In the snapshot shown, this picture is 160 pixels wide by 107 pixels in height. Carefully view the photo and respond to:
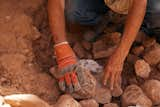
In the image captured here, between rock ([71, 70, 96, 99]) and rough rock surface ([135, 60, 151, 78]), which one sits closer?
rock ([71, 70, 96, 99])

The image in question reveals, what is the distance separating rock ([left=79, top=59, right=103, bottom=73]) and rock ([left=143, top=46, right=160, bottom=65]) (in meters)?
0.24

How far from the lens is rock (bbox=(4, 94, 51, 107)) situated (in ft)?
4.55

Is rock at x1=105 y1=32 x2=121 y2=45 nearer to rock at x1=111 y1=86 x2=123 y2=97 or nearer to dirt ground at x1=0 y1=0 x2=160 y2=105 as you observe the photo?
dirt ground at x1=0 y1=0 x2=160 y2=105

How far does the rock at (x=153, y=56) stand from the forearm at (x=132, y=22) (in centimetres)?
25

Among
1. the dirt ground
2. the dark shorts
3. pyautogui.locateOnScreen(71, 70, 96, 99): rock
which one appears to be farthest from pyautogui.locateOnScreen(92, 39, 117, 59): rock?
pyautogui.locateOnScreen(71, 70, 96, 99): rock

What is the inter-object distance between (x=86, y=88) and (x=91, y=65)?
0.16 meters

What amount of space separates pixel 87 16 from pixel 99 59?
214 millimetres

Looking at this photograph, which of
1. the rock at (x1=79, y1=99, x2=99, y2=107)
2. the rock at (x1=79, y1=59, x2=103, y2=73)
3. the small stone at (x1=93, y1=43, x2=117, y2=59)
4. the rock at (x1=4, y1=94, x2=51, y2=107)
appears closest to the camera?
the rock at (x1=4, y1=94, x2=51, y2=107)

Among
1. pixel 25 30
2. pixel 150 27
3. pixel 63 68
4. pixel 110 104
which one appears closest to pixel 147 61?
pixel 150 27

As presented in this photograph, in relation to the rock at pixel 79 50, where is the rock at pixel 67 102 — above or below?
below

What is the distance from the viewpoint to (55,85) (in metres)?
1.62

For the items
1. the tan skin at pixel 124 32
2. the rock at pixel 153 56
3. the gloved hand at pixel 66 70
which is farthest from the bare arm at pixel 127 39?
the rock at pixel 153 56

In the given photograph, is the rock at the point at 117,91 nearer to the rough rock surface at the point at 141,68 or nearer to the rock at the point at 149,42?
the rough rock surface at the point at 141,68

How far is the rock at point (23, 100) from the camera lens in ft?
4.55
